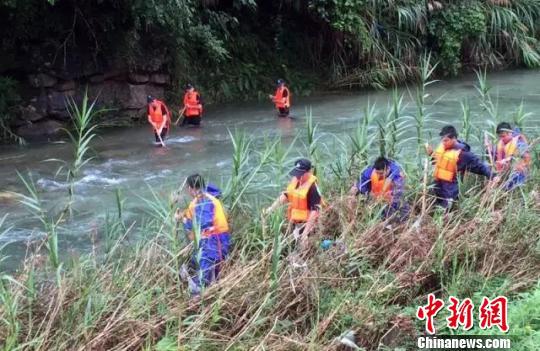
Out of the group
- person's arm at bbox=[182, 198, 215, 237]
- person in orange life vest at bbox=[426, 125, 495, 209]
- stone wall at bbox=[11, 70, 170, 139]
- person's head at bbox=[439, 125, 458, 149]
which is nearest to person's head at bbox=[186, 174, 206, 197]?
person's arm at bbox=[182, 198, 215, 237]

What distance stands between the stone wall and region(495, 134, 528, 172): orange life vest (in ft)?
27.6

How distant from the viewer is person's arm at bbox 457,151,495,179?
6422 mm

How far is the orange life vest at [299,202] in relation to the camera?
5699 millimetres

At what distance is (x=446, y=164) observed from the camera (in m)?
6.62

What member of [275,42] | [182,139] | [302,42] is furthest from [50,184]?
[302,42]

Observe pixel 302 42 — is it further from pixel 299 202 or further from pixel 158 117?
pixel 299 202

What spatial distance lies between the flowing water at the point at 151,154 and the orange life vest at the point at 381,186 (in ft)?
9.79

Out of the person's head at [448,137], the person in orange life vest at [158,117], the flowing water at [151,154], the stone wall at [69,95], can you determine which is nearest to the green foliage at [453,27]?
the flowing water at [151,154]

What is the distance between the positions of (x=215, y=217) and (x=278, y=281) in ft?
2.72

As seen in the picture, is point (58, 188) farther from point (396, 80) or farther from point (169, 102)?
point (396, 80)

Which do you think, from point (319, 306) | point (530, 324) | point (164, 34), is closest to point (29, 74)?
point (164, 34)

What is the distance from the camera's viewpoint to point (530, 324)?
4.21 meters

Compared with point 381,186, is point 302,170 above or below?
above

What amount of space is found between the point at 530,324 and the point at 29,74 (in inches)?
454
